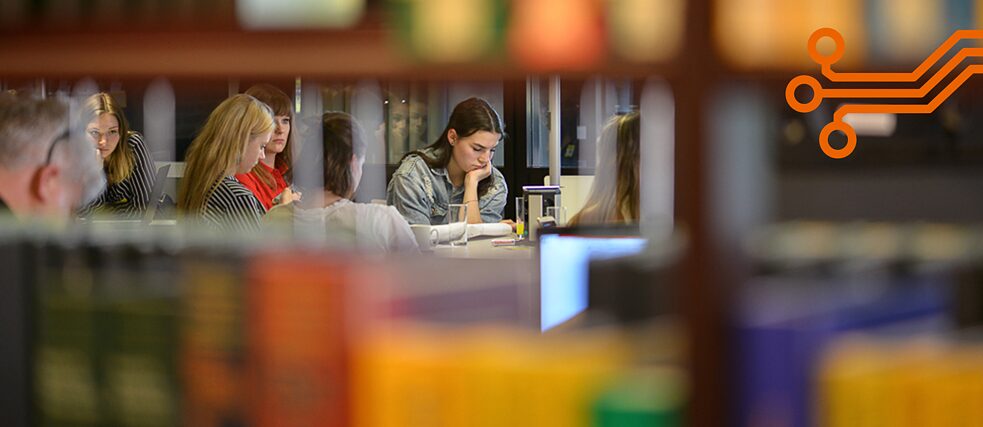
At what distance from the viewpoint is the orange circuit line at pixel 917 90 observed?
0.96 metres

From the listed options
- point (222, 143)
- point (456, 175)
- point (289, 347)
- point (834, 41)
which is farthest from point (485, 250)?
point (834, 41)

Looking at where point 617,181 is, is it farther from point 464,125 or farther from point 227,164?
point 464,125

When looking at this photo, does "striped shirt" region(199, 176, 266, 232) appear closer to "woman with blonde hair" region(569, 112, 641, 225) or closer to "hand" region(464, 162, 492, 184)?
"woman with blonde hair" region(569, 112, 641, 225)

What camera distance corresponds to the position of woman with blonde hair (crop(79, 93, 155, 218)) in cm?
457

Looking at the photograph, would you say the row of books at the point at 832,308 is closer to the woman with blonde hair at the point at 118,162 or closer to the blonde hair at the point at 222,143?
the blonde hair at the point at 222,143

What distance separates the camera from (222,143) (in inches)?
147

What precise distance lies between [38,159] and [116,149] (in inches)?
133

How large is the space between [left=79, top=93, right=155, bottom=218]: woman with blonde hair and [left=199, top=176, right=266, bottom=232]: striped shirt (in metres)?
1.08

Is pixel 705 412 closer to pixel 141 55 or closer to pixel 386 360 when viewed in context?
pixel 386 360

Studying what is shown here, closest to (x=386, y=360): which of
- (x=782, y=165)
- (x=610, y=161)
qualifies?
(x=782, y=165)

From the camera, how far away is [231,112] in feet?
12.3

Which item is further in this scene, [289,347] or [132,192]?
[132,192]

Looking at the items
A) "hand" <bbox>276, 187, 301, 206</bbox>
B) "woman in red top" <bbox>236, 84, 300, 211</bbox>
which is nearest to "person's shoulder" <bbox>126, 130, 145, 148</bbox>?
"woman in red top" <bbox>236, 84, 300, 211</bbox>

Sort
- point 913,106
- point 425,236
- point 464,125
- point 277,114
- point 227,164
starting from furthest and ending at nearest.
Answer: point 464,125 < point 277,114 < point 425,236 < point 227,164 < point 913,106
